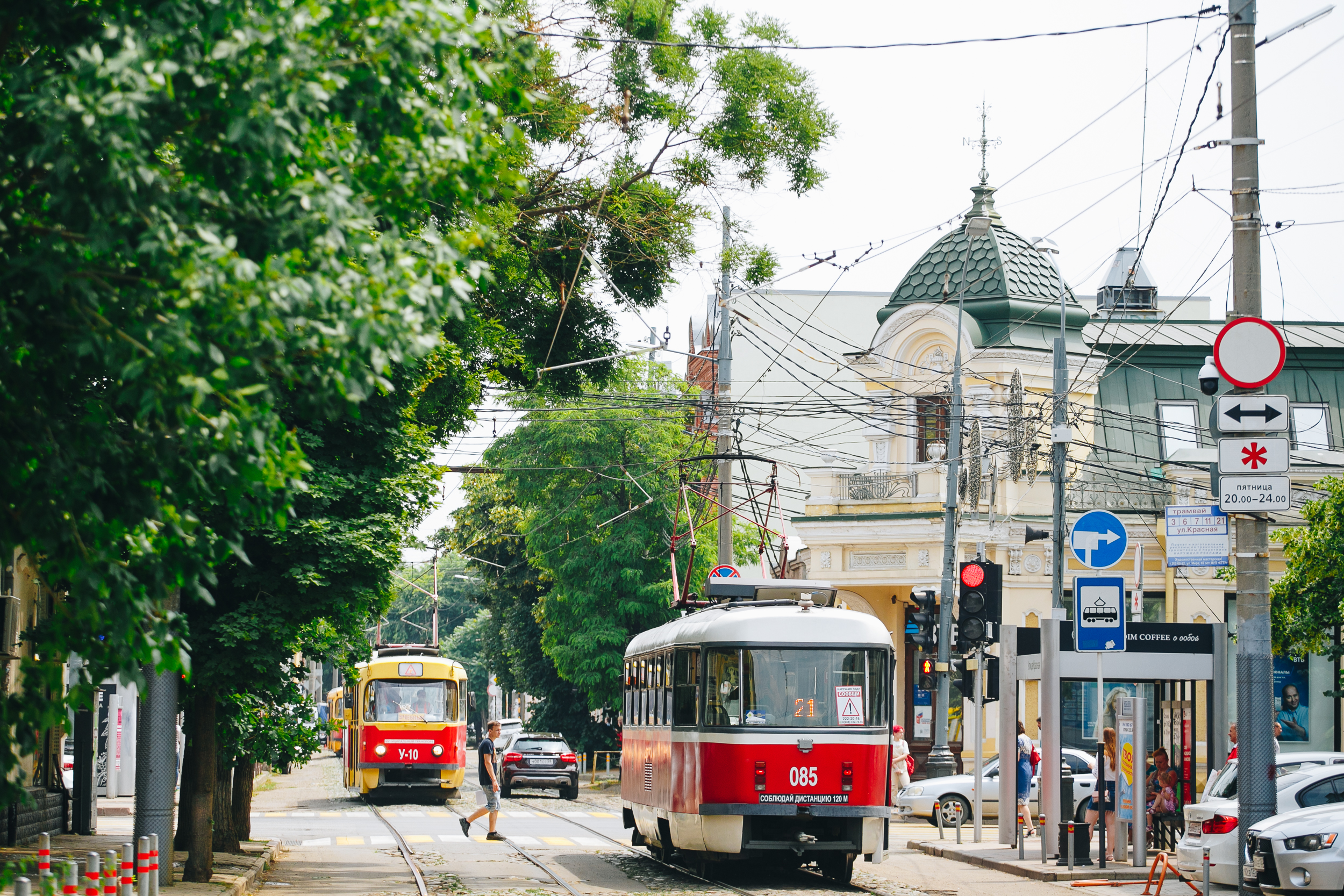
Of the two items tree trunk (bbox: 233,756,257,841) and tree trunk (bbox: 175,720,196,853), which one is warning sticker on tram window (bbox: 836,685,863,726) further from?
tree trunk (bbox: 233,756,257,841)

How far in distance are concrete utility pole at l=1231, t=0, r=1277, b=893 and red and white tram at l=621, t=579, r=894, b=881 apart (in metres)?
5.44

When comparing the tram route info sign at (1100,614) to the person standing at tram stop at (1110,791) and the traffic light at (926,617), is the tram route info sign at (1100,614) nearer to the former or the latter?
the person standing at tram stop at (1110,791)

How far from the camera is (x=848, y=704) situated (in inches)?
687

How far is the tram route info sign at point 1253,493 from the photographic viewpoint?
480 inches

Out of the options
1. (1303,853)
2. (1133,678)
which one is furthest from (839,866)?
(1303,853)

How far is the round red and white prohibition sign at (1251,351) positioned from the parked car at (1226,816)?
19.4 ft

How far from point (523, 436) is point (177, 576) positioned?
37.8m

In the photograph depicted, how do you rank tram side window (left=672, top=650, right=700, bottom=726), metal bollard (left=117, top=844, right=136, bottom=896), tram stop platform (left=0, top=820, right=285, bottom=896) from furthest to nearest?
1. tram side window (left=672, top=650, right=700, bottom=726)
2. tram stop platform (left=0, top=820, right=285, bottom=896)
3. metal bollard (left=117, top=844, right=136, bottom=896)

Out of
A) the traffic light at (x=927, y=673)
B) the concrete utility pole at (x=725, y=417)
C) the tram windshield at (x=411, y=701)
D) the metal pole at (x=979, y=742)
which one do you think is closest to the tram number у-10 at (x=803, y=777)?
the metal pole at (x=979, y=742)

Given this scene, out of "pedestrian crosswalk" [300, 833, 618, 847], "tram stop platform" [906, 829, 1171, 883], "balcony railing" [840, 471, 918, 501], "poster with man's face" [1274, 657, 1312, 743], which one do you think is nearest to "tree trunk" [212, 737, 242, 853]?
"pedestrian crosswalk" [300, 833, 618, 847]

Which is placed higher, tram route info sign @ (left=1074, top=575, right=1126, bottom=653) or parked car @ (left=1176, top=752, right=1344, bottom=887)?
tram route info sign @ (left=1074, top=575, right=1126, bottom=653)

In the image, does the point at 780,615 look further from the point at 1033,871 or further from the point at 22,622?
the point at 22,622

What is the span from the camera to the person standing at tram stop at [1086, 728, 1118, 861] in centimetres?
1939

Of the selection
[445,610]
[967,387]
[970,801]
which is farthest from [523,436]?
[445,610]
